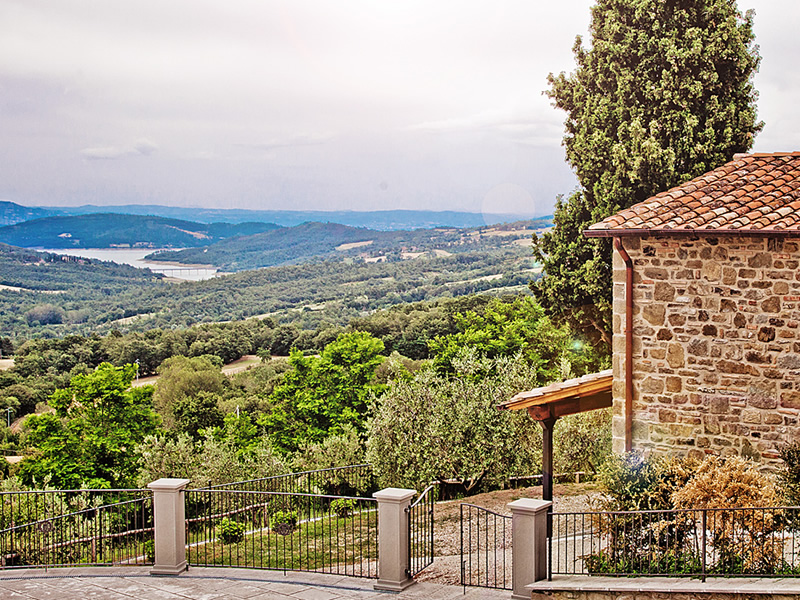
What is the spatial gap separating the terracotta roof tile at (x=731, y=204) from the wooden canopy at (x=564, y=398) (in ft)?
8.99

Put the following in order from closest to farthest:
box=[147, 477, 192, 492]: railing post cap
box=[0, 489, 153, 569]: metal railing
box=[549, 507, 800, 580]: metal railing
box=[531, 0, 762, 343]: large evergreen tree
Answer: box=[549, 507, 800, 580]: metal railing → box=[147, 477, 192, 492]: railing post cap → box=[0, 489, 153, 569]: metal railing → box=[531, 0, 762, 343]: large evergreen tree

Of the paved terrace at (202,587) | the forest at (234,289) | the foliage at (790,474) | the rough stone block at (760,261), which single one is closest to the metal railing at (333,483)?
the paved terrace at (202,587)

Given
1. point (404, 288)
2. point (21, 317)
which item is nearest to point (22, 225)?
point (21, 317)

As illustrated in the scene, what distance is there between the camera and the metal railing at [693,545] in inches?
344

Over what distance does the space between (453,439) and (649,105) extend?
10401 millimetres

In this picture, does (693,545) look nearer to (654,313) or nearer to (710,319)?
(710,319)

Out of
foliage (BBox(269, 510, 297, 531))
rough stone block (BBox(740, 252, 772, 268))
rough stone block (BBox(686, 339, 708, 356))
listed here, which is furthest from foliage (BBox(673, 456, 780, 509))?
Answer: foliage (BBox(269, 510, 297, 531))

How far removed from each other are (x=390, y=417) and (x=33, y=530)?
390 inches

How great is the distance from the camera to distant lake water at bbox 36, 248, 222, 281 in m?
151

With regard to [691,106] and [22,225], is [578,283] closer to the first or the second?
[691,106]

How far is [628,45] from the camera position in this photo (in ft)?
62.1

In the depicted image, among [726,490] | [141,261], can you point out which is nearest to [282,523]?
[726,490]

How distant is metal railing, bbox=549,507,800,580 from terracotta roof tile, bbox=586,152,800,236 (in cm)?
415

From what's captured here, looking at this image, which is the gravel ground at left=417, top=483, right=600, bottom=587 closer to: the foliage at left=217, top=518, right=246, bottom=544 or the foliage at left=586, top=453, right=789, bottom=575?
the foliage at left=586, top=453, right=789, bottom=575
